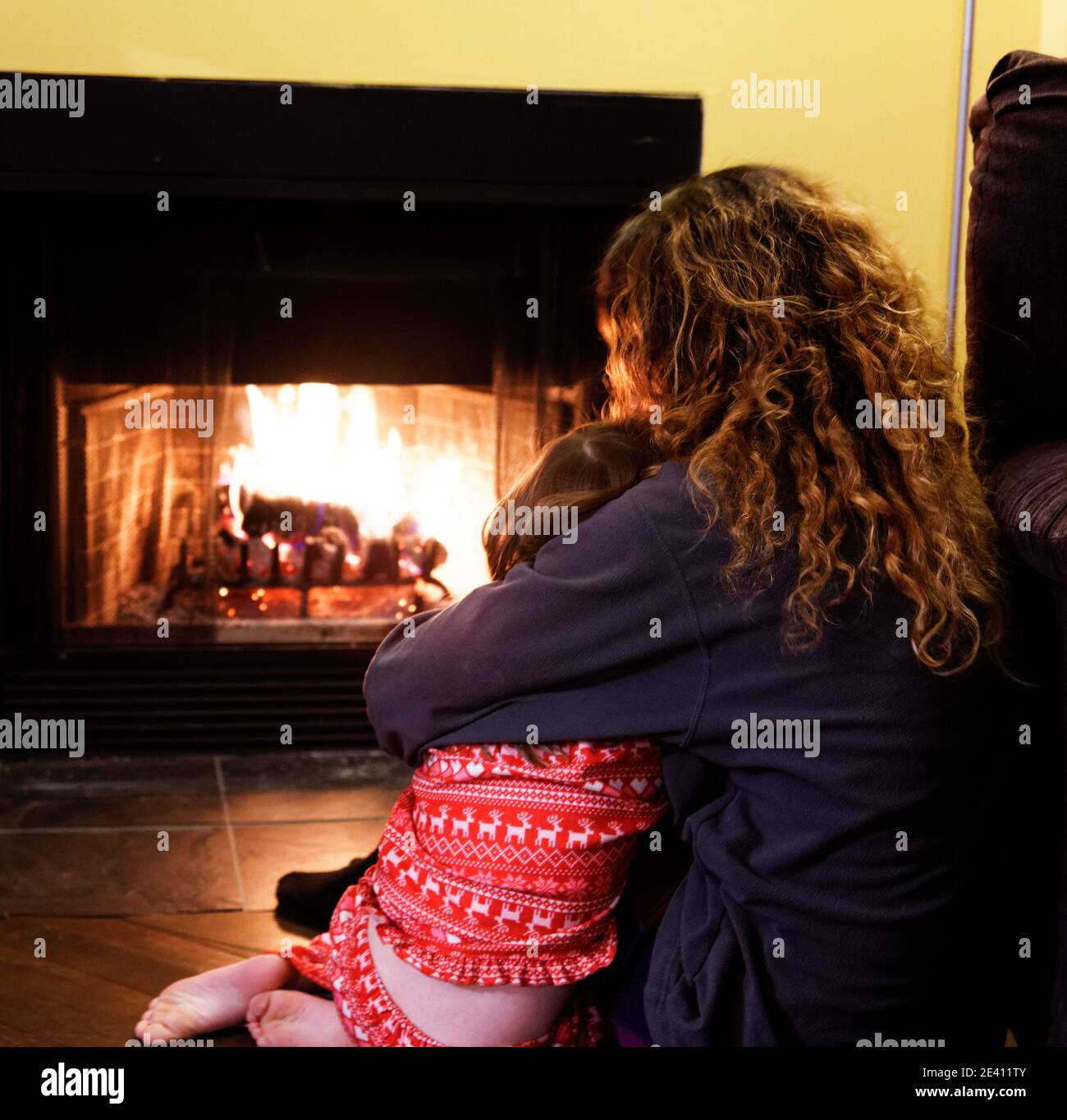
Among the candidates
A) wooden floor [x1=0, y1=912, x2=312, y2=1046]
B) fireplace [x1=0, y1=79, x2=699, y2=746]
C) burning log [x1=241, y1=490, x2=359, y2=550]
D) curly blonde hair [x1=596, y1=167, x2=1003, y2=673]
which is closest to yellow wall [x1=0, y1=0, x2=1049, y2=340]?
fireplace [x1=0, y1=79, x2=699, y2=746]

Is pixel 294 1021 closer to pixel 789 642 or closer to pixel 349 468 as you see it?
pixel 789 642

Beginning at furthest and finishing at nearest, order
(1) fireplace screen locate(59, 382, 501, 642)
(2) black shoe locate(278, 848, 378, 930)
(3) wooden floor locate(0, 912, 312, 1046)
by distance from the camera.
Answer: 1. (1) fireplace screen locate(59, 382, 501, 642)
2. (2) black shoe locate(278, 848, 378, 930)
3. (3) wooden floor locate(0, 912, 312, 1046)

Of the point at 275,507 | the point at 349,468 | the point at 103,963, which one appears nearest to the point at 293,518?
the point at 275,507

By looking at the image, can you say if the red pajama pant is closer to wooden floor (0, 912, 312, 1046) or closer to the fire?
wooden floor (0, 912, 312, 1046)

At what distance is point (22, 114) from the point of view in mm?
1987

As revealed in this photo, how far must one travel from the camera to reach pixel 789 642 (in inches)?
36.8

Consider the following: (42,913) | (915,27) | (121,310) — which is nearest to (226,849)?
(42,913)

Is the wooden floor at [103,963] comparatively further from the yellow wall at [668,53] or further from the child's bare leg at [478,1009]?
the yellow wall at [668,53]

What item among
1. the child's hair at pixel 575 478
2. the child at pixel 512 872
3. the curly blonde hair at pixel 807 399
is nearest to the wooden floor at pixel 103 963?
the child at pixel 512 872

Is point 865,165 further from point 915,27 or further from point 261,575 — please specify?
point 261,575

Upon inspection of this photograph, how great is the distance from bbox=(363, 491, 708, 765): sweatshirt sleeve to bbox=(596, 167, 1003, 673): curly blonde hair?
0.07 m

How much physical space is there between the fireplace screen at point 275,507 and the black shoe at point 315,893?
2.46ft

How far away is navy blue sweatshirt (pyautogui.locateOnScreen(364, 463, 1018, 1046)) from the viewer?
946mm

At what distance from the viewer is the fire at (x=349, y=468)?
2393 millimetres
